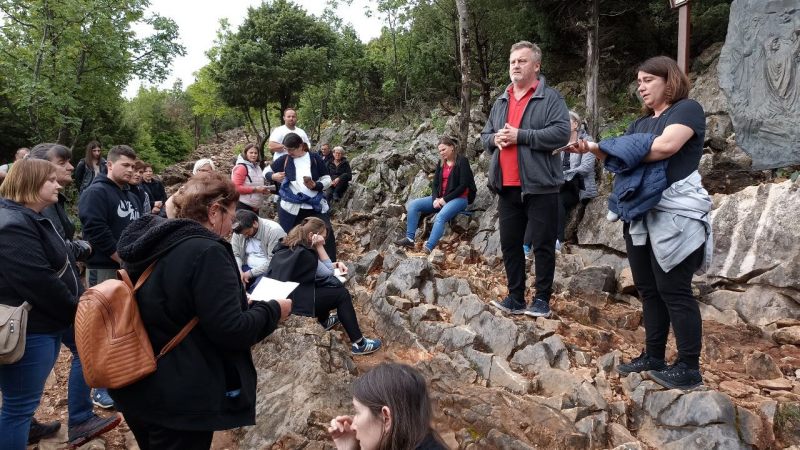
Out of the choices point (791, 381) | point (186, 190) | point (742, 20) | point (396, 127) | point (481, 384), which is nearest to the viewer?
point (186, 190)

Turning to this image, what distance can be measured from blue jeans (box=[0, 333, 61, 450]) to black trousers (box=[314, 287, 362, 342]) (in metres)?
2.71

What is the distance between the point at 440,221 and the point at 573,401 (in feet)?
15.7

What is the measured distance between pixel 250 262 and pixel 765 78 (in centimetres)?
699

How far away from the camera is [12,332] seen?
2795 millimetres

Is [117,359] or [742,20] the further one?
[742,20]

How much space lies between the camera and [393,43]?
77.2ft

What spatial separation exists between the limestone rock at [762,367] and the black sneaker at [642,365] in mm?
866

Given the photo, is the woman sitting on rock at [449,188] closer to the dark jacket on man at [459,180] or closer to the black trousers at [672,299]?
the dark jacket on man at [459,180]

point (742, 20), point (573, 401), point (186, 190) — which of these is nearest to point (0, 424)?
point (186, 190)

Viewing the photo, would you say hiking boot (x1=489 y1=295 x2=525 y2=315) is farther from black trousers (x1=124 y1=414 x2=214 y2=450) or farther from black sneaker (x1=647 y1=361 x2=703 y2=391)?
black trousers (x1=124 y1=414 x2=214 y2=450)

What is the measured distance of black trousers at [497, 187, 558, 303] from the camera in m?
4.62

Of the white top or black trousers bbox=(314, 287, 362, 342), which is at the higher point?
the white top

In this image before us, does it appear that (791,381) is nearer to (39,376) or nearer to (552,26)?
(39,376)

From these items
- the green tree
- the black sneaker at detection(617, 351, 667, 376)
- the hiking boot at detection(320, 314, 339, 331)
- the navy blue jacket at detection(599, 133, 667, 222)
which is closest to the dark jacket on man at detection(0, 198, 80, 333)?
the hiking boot at detection(320, 314, 339, 331)
